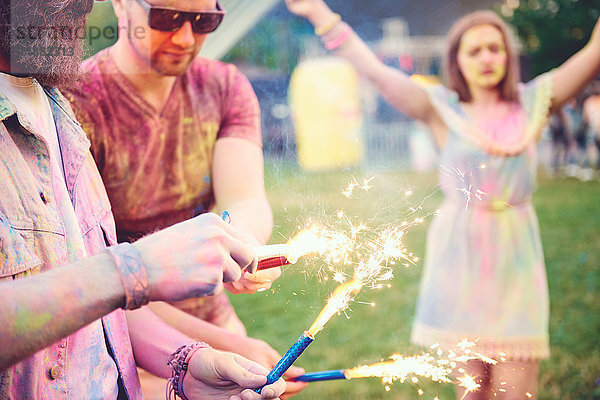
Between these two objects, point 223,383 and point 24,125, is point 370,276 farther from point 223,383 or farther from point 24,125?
point 24,125

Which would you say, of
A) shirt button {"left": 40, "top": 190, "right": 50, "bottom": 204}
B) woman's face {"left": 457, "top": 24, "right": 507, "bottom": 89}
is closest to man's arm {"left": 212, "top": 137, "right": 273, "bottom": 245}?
shirt button {"left": 40, "top": 190, "right": 50, "bottom": 204}

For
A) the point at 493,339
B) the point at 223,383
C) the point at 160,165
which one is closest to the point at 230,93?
the point at 160,165

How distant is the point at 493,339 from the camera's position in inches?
106

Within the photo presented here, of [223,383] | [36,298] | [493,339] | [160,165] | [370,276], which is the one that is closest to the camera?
[36,298]

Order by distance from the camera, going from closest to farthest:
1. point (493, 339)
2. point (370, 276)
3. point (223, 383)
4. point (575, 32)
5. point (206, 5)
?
point (223, 383) < point (370, 276) < point (206, 5) < point (493, 339) < point (575, 32)

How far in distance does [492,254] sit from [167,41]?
6.08ft

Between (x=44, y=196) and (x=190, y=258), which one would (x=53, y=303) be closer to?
(x=190, y=258)

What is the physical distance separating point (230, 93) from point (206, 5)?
0.29 meters

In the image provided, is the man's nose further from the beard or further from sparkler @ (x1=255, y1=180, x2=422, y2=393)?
sparkler @ (x1=255, y1=180, x2=422, y2=393)

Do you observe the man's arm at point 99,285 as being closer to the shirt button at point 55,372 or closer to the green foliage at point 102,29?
the shirt button at point 55,372

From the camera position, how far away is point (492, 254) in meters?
2.76

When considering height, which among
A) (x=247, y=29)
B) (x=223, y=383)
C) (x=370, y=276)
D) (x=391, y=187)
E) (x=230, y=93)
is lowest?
(x=223, y=383)

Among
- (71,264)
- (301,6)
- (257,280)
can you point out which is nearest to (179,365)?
Result: (257,280)

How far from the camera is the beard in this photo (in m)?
1.10
